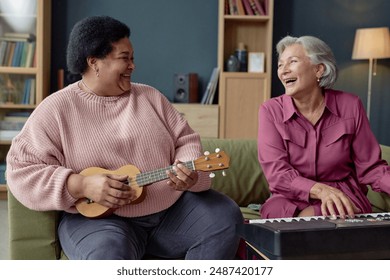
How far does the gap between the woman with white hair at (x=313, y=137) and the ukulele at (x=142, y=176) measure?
0.40 meters

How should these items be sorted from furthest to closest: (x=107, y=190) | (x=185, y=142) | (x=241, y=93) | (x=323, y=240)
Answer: (x=241, y=93)
(x=185, y=142)
(x=107, y=190)
(x=323, y=240)

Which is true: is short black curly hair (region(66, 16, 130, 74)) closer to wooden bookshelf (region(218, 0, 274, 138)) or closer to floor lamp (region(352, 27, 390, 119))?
wooden bookshelf (region(218, 0, 274, 138))

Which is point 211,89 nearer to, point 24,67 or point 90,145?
point 24,67

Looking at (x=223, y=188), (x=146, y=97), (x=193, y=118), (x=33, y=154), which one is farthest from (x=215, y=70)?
(x=33, y=154)

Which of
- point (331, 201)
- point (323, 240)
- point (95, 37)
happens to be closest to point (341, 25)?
point (331, 201)

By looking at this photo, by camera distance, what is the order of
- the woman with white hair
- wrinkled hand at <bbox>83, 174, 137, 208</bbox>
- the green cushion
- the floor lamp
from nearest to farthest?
wrinkled hand at <bbox>83, 174, 137, 208</bbox> < the woman with white hair < the green cushion < the floor lamp

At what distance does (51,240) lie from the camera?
1758 mm

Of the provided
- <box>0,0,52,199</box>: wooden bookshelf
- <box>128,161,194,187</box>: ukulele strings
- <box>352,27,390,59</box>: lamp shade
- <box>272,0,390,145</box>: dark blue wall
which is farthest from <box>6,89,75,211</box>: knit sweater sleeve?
<box>352,27,390,59</box>: lamp shade

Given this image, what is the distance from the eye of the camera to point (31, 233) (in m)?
1.75

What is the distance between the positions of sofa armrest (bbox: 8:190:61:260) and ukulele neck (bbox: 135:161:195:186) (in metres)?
0.28

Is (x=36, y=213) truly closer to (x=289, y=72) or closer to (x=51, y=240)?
(x=51, y=240)

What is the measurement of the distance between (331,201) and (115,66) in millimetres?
768

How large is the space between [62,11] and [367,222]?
3889 mm

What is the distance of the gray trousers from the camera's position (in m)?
1.65
